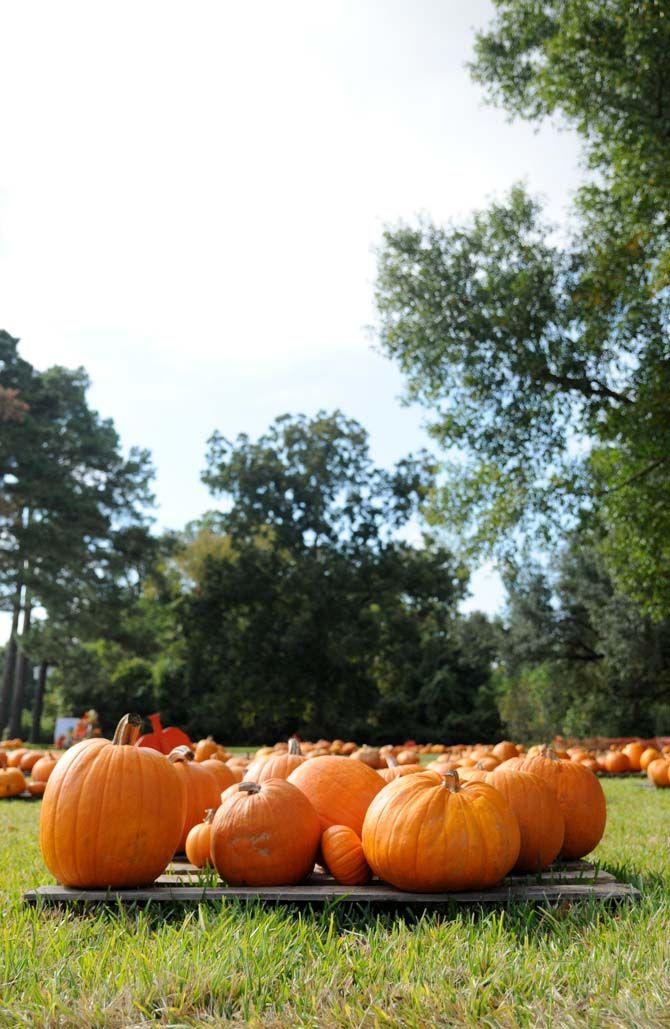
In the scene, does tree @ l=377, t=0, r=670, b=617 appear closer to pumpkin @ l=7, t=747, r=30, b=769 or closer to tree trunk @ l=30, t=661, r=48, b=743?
pumpkin @ l=7, t=747, r=30, b=769

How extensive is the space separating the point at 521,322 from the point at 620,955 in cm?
1292

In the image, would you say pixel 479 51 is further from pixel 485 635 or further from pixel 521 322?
pixel 485 635

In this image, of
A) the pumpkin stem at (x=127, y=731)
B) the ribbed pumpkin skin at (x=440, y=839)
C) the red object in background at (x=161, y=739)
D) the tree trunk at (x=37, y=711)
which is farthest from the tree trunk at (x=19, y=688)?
the ribbed pumpkin skin at (x=440, y=839)

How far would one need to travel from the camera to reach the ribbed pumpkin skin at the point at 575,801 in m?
3.69

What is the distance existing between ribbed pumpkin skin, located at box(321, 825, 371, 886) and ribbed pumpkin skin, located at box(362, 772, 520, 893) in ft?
0.33

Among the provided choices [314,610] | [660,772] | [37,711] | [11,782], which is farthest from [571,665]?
[11,782]

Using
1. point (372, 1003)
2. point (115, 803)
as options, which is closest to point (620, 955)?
point (372, 1003)

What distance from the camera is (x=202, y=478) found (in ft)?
98.2

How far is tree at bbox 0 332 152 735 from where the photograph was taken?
25.5 meters

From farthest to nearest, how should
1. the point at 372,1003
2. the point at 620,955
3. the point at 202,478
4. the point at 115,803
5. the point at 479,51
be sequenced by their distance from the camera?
the point at 202,478 < the point at 479,51 < the point at 115,803 < the point at 620,955 < the point at 372,1003

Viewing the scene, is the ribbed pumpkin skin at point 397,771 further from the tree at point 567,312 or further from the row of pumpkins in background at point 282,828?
the tree at point 567,312

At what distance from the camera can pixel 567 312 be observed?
14273 millimetres

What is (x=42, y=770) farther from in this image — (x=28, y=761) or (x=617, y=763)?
(x=617, y=763)

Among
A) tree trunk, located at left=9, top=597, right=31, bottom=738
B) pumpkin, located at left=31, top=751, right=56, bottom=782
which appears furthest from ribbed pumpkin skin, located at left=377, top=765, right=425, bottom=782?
tree trunk, located at left=9, top=597, right=31, bottom=738
